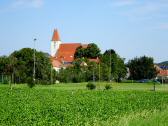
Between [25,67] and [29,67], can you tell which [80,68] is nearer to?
[29,67]

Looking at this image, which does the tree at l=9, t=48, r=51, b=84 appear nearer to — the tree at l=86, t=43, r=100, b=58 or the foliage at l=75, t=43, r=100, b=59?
the foliage at l=75, t=43, r=100, b=59

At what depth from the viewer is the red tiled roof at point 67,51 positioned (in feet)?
612

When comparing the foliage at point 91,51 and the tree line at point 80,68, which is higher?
the foliage at point 91,51

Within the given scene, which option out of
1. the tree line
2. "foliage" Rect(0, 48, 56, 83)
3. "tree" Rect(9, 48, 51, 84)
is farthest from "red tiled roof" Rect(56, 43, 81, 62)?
"foliage" Rect(0, 48, 56, 83)

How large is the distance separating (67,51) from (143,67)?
62.2 m

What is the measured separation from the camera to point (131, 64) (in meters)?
138

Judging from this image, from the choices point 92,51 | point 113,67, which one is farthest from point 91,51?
point 113,67

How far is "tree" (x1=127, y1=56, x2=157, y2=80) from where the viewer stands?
135750 millimetres

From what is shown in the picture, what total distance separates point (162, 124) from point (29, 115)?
19.2 ft

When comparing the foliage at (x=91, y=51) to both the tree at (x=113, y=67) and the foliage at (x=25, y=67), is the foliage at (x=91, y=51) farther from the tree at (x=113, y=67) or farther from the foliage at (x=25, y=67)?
the foliage at (x=25, y=67)

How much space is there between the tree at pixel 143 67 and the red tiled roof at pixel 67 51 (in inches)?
1979

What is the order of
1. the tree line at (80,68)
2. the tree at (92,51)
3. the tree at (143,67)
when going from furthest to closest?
the tree at (92,51) → the tree at (143,67) → the tree line at (80,68)

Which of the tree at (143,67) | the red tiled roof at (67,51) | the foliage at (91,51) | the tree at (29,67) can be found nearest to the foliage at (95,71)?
the tree at (143,67)

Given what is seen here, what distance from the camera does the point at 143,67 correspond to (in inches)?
5344
